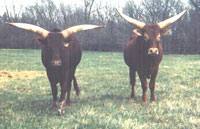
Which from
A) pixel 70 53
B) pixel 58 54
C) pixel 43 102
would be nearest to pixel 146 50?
pixel 70 53

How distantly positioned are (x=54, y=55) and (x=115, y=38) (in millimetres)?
51429

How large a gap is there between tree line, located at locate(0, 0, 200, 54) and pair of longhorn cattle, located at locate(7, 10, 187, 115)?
139 ft

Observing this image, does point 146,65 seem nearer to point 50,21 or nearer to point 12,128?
point 12,128

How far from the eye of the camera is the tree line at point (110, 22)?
51031 millimetres

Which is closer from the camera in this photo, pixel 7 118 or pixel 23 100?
pixel 7 118

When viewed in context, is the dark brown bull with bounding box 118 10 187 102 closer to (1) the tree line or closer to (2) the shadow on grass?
(2) the shadow on grass

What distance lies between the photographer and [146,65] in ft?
24.6

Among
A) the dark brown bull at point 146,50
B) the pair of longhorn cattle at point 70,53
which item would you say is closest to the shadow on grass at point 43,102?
the pair of longhorn cattle at point 70,53

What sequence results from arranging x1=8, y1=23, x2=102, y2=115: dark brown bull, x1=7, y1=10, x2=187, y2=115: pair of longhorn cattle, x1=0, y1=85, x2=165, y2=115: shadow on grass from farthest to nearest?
1. x1=0, y1=85, x2=165, y2=115: shadow on grass
2. x1=7, y1=10, x2=187, y2=115: pair of longhorn cattle
3. x1=8, y1=23, x2=102, y2=115: dark brown bull

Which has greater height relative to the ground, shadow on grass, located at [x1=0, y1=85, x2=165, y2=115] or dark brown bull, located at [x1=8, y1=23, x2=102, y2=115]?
dark brown bull, located at [x1=8, y1=23, x2=102, y2=115]

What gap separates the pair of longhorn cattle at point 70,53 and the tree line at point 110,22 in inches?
1665

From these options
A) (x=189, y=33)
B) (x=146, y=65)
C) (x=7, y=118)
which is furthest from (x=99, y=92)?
(x=189, y=33)

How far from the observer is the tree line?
2009 inches

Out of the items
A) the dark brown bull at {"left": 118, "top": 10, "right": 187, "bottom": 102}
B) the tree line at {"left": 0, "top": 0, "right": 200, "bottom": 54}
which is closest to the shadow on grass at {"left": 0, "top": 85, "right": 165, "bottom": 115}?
the dark brown bull at {"left": 118, "top": 10, "right": 187, "bottom": 102}
